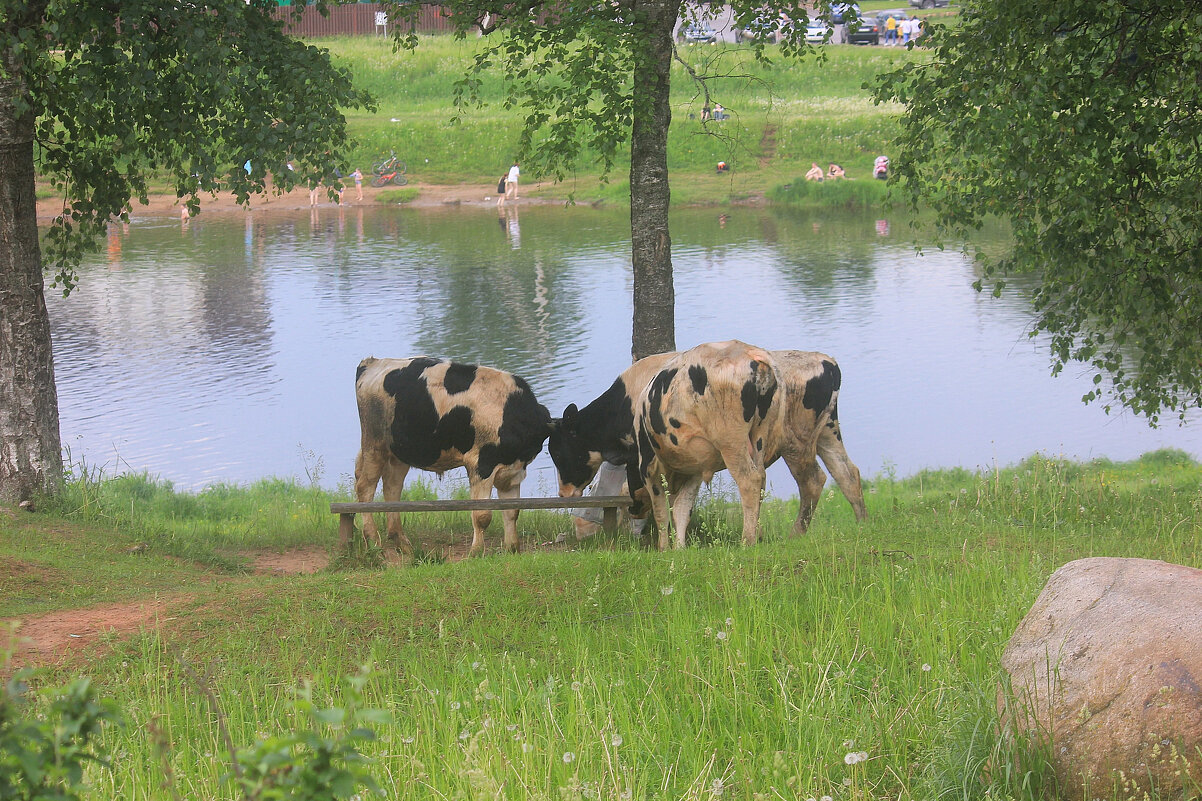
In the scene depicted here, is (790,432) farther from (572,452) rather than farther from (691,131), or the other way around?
(691,131)

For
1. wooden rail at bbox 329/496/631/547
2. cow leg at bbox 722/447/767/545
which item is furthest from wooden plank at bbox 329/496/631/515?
cow leg at bbox 722/447/767/545

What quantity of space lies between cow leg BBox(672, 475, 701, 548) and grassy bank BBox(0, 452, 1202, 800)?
41 centimetres

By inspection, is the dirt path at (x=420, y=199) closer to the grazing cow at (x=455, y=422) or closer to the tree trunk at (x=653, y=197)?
the tree trunk at (x=653, y=197)

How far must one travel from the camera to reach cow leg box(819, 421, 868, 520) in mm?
11266

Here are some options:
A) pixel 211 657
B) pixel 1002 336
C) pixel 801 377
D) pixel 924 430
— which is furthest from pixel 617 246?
pixel 211 657

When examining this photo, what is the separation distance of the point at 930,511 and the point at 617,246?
83.8ft

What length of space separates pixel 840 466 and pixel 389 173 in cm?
3912

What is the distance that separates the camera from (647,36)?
1187 centimetres

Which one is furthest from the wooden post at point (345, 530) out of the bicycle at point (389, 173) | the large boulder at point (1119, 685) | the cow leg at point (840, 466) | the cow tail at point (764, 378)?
the bicycle at point (389, 173)

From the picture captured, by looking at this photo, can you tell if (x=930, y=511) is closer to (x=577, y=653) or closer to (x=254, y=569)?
(x=577, y=653)

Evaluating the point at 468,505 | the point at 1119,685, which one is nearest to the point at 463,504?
the point at 468,505

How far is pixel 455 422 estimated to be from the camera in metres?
11.1

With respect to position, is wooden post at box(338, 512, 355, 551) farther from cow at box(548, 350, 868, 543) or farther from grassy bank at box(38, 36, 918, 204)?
grassy bank at box(38, 36, 918, 204)

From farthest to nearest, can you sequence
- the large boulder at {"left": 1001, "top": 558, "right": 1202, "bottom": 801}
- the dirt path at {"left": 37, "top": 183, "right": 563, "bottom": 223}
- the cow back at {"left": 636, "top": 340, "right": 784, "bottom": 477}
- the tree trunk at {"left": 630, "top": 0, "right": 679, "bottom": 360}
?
the dirt path at {"left": 37, "top": 183, "right": 563, "bottom": 223}, the tree trunk at {"left": 630, "top": 0, "right": 679, "bottom": 360}, the cow back at {"left": 636, "top": 340, "right": 784, "bottom": 477}, the large boulder at {"left": 1001, "top": 558, "right": 1202, "bottom": 801}
